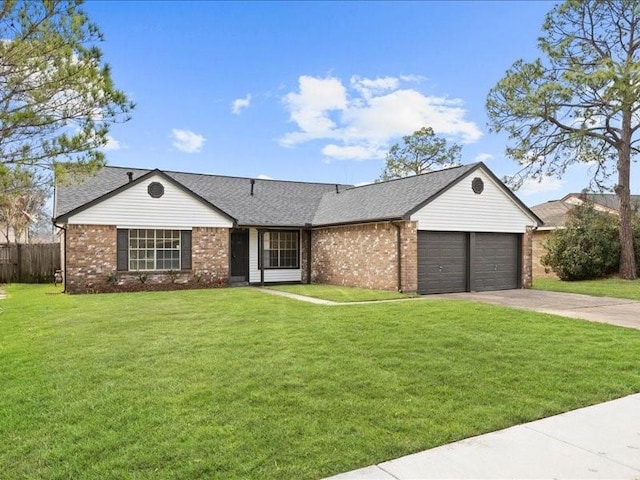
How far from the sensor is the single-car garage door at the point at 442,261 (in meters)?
15.2

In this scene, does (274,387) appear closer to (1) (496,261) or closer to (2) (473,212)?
(2) (473,212)

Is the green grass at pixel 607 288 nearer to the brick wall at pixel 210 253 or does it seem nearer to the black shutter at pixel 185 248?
the brick wall at pixel 210 253

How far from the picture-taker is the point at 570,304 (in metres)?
12.6

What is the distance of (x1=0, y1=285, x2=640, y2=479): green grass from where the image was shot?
363 cm

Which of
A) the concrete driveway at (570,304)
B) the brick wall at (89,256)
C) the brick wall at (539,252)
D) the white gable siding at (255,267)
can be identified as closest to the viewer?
the concrete driveway at (570,304)

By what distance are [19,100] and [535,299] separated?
44.3ft

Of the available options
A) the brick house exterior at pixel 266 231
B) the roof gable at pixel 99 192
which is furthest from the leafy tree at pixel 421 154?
the roof gable at pixel 99 192

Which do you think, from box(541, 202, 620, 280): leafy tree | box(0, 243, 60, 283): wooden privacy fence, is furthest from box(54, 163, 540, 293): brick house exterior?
box(541, 202, 620, 280): leafy tree

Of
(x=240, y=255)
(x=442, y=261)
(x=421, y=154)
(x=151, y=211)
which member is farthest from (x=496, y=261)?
(x=421, y=154)

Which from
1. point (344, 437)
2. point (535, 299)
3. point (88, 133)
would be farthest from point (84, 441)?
point (535, 299)

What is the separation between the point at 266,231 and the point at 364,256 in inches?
173

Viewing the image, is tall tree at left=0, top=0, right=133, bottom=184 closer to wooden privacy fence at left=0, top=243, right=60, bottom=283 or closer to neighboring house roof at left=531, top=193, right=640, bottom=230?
wooden privacy fence at left=0, top=243, right=60, bottom=283

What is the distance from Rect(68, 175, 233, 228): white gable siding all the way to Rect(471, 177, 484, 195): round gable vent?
887 centimetres

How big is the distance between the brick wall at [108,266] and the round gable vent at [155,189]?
5.61ft
